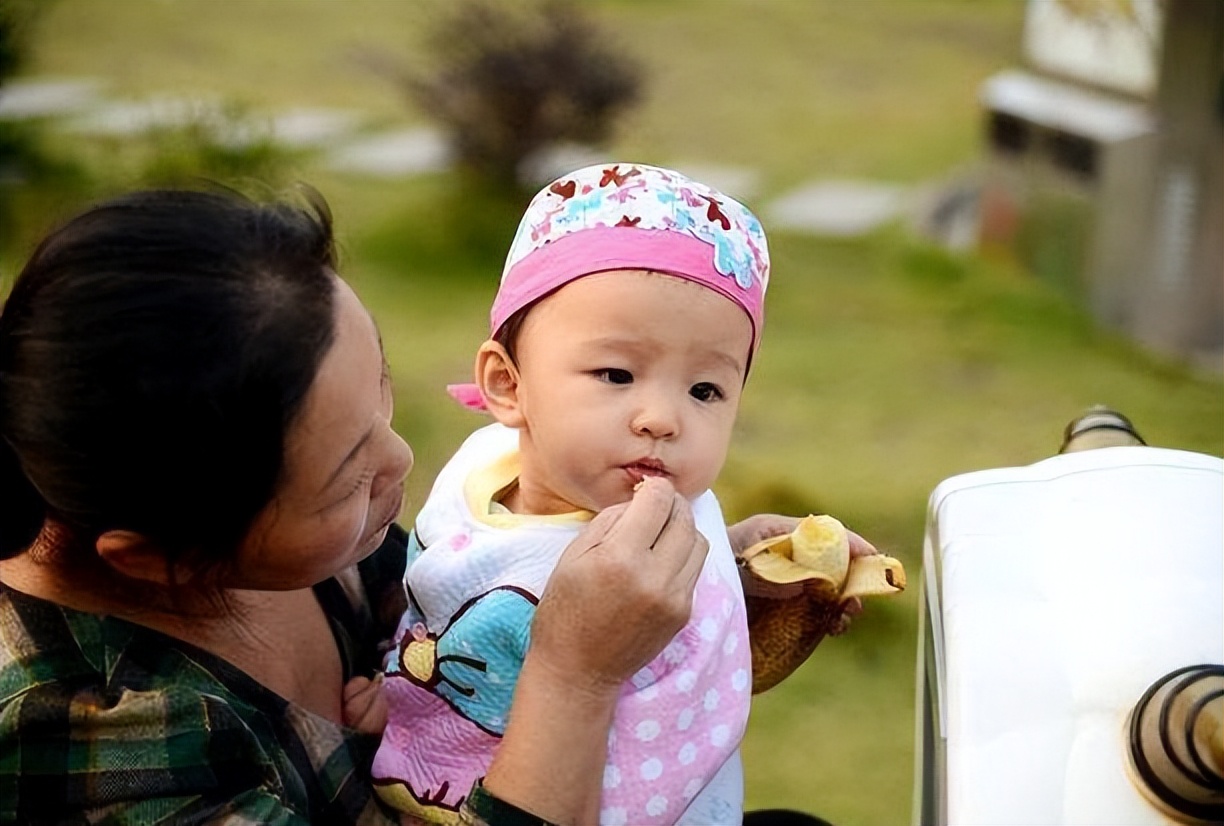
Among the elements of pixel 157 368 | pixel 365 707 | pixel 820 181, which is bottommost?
pixel 820 181

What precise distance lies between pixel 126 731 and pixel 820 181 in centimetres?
599

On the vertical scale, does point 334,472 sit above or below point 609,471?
above

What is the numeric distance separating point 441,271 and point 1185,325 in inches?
117

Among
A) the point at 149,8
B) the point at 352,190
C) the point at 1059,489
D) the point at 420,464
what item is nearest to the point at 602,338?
the point at 1059,489

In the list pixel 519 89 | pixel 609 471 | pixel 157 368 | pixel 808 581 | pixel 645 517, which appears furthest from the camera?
pixel 519 89

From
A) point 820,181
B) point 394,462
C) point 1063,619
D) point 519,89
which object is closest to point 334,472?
point 394,462

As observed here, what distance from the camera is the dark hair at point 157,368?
111cm

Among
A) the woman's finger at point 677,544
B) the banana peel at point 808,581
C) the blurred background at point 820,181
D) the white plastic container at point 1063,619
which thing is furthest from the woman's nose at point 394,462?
the blurred background at point 820,181

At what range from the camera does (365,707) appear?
4.84 feet

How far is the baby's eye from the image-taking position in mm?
1427

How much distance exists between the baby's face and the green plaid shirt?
0.37 m

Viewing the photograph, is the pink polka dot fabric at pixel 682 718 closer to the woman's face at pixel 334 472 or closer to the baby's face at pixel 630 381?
the baby's face at pixel 630 381

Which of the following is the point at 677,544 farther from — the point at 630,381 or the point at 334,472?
the point at 334,472

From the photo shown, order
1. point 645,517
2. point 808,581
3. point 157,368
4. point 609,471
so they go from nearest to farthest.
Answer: point 157,368, point 645,517, point 609,471, point 808,581
